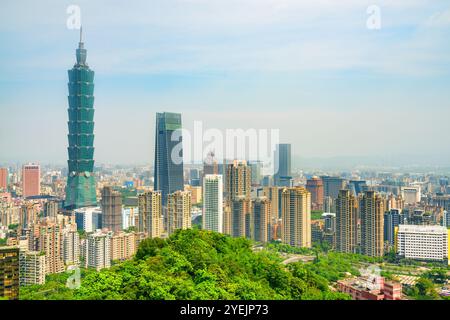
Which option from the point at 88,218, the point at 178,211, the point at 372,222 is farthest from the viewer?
the point at 88,218

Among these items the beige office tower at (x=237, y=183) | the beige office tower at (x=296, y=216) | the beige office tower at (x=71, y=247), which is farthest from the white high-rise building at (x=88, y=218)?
the beige office tower at (x=296, y=216)

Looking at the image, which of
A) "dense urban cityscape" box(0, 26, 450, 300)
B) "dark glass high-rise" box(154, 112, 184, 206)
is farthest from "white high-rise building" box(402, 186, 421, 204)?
"dark glass high-rise" box(154, 112, 184, 206)

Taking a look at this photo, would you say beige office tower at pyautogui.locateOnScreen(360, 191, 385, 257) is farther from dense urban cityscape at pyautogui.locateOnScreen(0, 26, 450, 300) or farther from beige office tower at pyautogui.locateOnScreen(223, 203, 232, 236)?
beige office tower at pyautogui.locateOnScreen(223, 203, 232, 236)

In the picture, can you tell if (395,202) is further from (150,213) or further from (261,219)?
(150,213)

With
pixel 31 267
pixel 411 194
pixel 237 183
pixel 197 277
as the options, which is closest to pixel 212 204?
pixel 237 183
